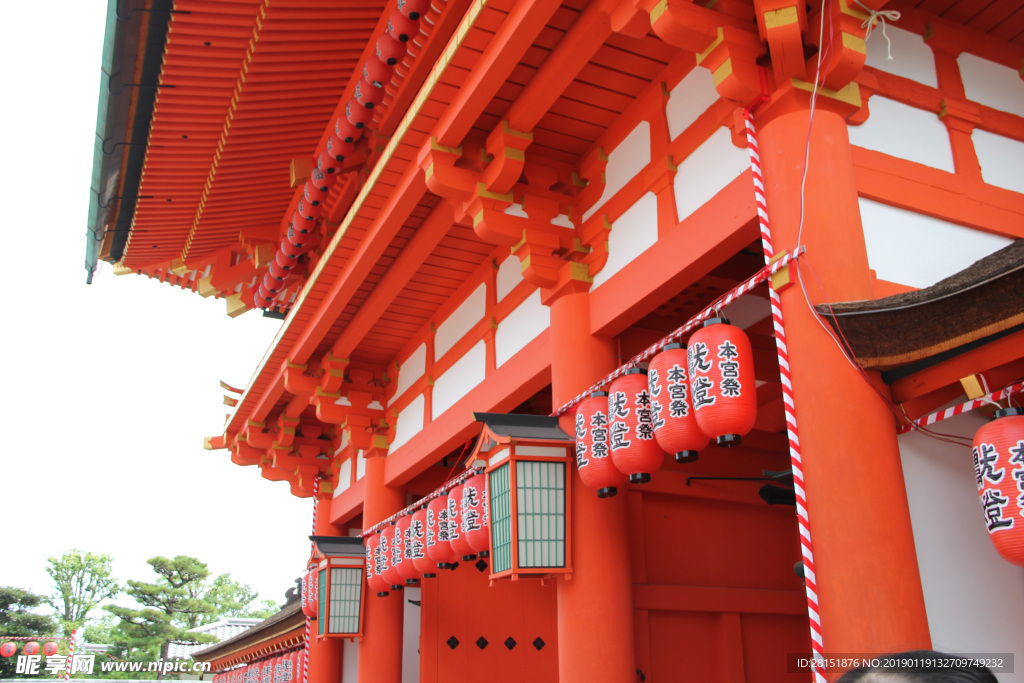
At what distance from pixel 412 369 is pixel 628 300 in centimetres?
412

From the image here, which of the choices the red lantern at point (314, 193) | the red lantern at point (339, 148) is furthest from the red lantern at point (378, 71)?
the red lantern at point (314, 193)

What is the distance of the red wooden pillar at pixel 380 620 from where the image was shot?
8703 mm

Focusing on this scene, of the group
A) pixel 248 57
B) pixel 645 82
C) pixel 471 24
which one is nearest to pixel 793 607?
pixel 645 82

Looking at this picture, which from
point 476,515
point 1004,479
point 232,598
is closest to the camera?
point 1004,479

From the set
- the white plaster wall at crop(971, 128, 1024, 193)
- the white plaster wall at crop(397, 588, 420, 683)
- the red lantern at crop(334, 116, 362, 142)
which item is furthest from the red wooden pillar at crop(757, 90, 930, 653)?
the white plaster wall at crop(397, 588, 420, 683)

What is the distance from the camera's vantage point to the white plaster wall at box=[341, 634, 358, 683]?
32.2ft

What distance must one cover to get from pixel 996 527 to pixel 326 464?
9337 mm

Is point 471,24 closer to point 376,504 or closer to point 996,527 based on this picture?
point 996,527

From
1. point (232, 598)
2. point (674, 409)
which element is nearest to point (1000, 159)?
point (674, 409)

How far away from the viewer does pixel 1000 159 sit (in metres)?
4.86

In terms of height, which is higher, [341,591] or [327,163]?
[327,163]

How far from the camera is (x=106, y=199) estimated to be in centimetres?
902

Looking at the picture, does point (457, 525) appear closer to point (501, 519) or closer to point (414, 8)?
point (501, 519)

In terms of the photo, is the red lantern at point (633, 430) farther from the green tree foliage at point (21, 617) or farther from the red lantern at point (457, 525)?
the green tree foliage at point (21, 617)
